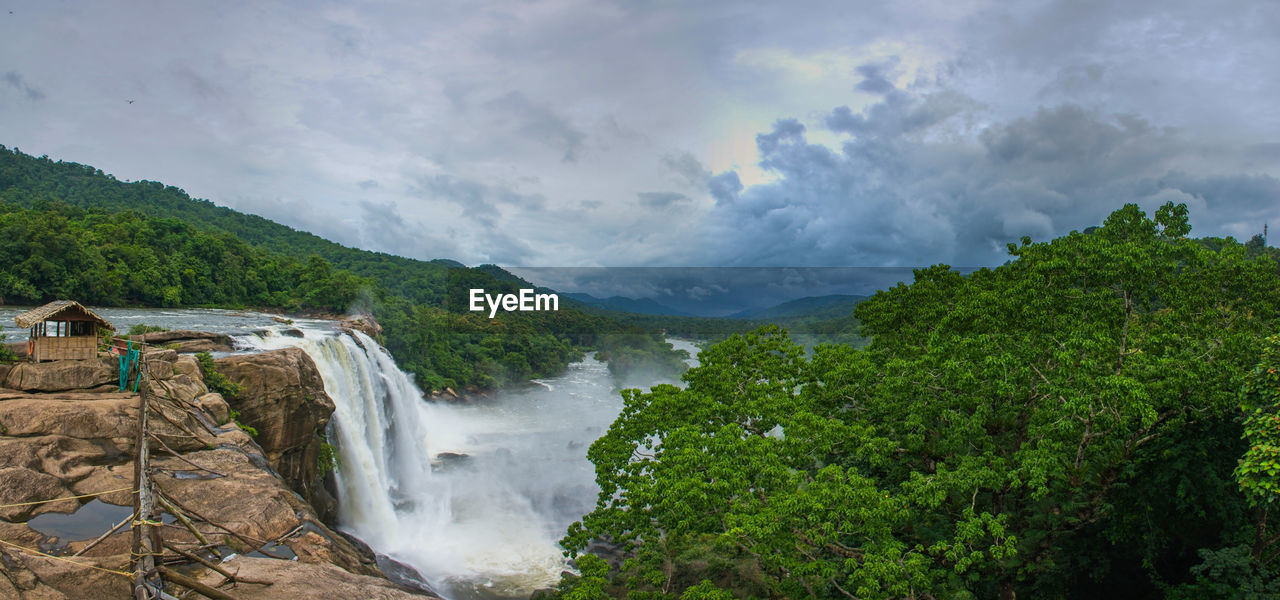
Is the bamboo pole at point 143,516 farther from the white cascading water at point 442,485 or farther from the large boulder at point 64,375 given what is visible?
the white cascading water at point 442,485

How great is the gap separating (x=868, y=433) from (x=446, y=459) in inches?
1110

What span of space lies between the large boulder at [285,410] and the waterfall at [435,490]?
264 cm

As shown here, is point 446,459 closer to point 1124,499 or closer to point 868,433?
point 868,433

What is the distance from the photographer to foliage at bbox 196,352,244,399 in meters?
17.5

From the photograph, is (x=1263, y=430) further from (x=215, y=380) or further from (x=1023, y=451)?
(x=215, y=380)

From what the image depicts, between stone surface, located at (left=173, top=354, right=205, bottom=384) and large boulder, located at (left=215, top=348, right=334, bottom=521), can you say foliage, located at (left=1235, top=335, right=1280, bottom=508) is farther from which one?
stone surface, located at (left=173, top=354, right=205, bottom=384)

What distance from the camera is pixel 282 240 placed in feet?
283

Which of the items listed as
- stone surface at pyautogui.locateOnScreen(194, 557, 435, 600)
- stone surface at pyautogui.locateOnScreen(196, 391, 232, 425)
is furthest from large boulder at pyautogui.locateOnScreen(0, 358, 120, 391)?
stone surface at pyautogui.locateOnScreen(194, 557, 435, 600)

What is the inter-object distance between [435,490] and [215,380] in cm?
1365

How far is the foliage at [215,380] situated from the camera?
17531 millimetres

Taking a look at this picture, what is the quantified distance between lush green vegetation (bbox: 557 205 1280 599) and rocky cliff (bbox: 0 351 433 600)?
16.6 ft

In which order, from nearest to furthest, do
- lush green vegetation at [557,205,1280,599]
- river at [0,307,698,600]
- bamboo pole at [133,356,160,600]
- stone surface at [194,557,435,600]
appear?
bamboo pole at [133,356,160,600] < stone surface at [194,557,435,600] < lush green vegetation at [557,205,1280,599] < river at [0,307,698,600]

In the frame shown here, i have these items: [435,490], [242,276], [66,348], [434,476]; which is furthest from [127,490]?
[242,276]

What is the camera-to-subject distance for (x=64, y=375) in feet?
45.5
